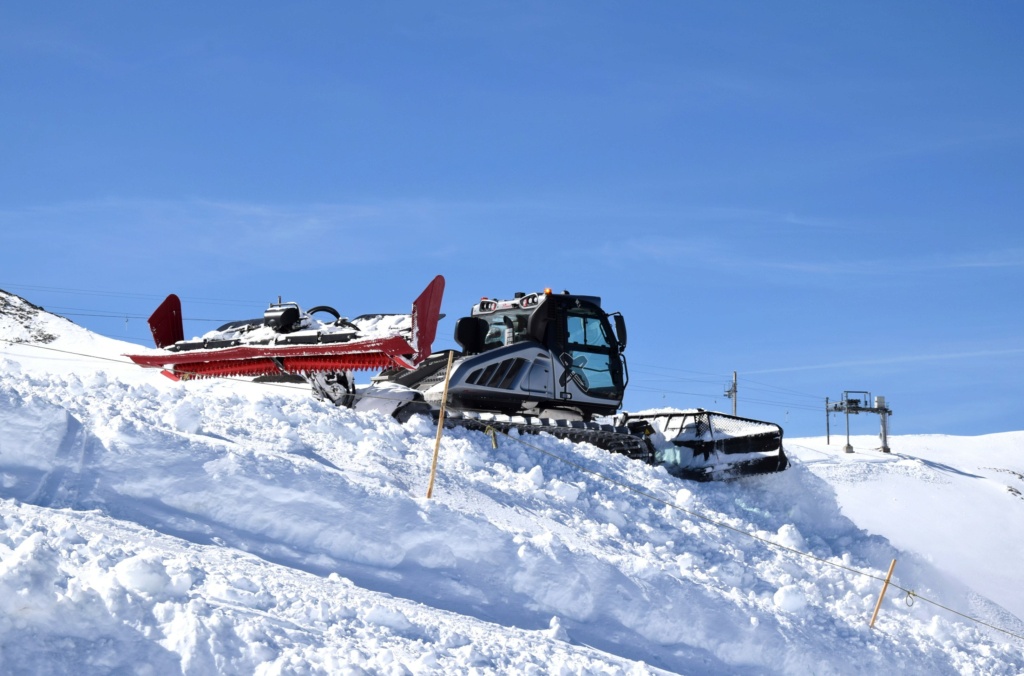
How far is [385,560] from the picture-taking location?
8.80m

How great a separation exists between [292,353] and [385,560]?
5.17 m

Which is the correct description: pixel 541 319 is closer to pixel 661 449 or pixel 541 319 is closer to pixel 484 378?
pixel 484 378

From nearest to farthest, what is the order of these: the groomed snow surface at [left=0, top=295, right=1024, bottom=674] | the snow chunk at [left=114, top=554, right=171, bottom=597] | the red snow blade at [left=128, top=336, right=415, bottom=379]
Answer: the groomed snow surface at [left=0, top=295, right=1024, bottom=674]
the snow chunk at [left=114, top=554, right=171, bottom=597]
the red snow blade at [left=128, top=336, right=415, bottom=379]

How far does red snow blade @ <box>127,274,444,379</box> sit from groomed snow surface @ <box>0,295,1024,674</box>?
2.37 ft

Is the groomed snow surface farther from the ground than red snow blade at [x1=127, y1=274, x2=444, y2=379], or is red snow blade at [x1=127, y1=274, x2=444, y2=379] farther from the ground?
red snow blade at [x1=127, y1=274, x2=444, y2=379]

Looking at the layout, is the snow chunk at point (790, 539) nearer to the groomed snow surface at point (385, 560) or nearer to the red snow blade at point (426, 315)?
the groomed snow surface at point (385, 560)

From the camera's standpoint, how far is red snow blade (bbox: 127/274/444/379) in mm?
12539

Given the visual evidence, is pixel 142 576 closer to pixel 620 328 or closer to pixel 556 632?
pixel 556 632

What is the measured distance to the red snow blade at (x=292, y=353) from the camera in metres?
12.5

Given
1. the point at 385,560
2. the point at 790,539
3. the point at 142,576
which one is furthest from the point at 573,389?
the point at 142,576

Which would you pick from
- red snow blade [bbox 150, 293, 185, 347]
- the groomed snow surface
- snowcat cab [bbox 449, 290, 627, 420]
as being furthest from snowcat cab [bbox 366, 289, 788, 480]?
red snow blade [bbox 150, 293, 185, 347]

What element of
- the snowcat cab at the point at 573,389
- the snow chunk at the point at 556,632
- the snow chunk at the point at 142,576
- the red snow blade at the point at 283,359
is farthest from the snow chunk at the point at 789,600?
the snow chunk at the point at 142,576

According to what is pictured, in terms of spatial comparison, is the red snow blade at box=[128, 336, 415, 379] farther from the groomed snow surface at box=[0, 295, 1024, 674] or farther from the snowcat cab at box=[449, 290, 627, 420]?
the snowcat cab at box=[449, 290, 627, 420]

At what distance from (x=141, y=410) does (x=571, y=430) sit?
238 inches
